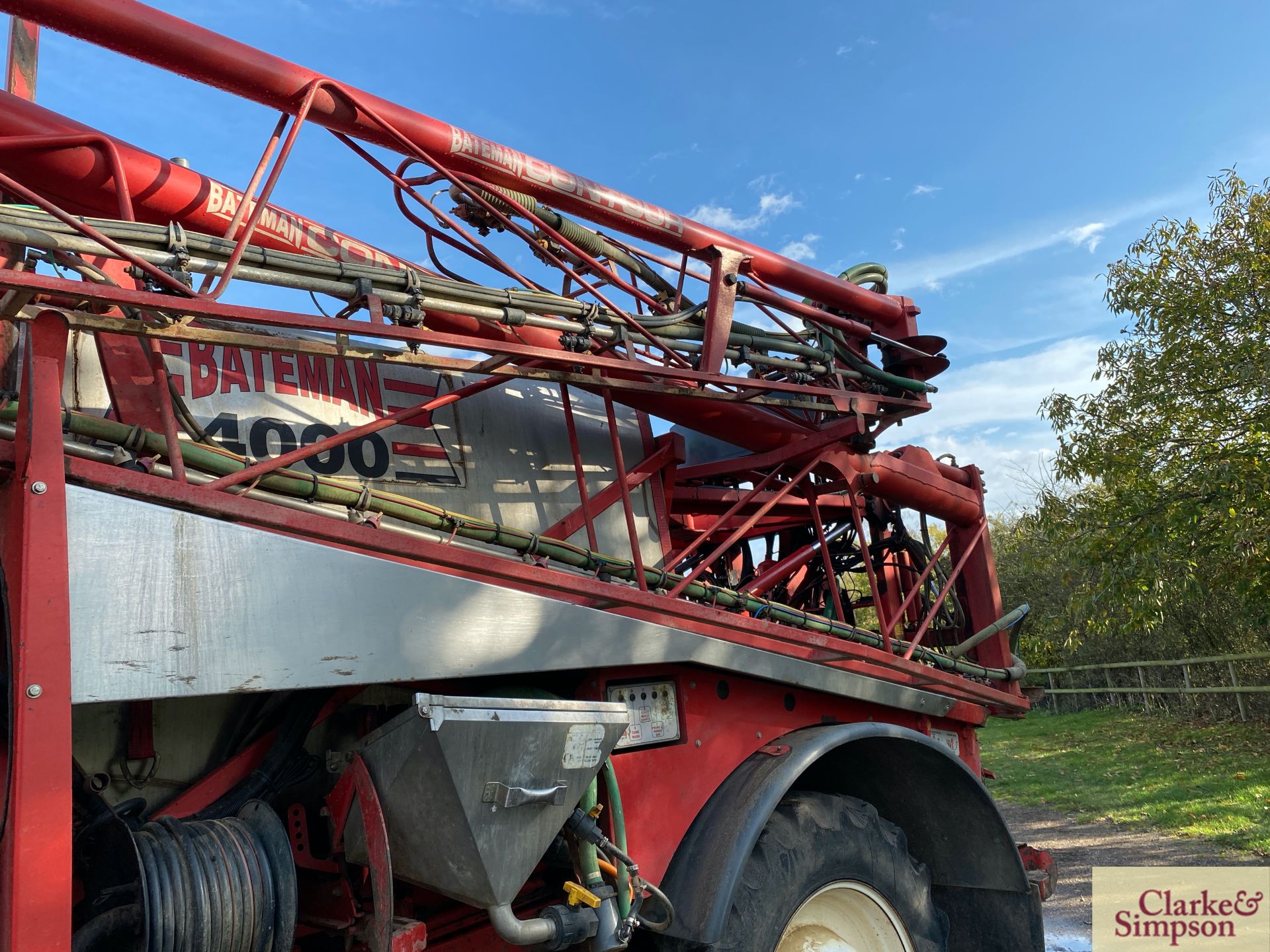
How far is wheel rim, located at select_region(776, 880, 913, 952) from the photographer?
3.20 meters

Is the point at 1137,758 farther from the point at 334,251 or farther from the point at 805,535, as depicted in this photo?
the point at 334,251

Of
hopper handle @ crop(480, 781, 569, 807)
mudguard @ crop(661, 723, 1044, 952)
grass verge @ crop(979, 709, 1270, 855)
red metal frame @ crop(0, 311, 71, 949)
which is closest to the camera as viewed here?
red metal frame @ crop(0, 311, 71, 949)

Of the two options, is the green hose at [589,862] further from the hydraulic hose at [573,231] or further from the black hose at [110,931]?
the hydraulic hose at [573,231]

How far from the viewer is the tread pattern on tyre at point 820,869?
2969 mm

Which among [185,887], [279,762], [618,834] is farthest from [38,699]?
[618,834]

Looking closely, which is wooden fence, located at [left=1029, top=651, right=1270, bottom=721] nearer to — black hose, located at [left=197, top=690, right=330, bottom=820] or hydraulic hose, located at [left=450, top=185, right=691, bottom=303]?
hydraulic hose, located at [left=450, top=185, right=691, bottom=303]

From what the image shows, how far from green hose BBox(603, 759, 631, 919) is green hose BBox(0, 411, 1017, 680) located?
97 cm

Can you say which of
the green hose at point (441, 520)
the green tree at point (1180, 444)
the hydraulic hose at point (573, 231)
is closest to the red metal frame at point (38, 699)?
the green hose at point (441, 520)

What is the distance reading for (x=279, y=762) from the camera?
2.57 m

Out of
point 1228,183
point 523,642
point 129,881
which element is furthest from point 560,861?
point 1228,183

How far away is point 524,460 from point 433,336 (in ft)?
3.87

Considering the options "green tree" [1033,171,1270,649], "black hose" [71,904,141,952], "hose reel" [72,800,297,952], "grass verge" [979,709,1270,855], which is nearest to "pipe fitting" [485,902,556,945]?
"hose reel" [72,800,297,952]

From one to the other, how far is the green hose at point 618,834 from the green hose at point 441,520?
3.20 ft

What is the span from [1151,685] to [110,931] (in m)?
18.0
